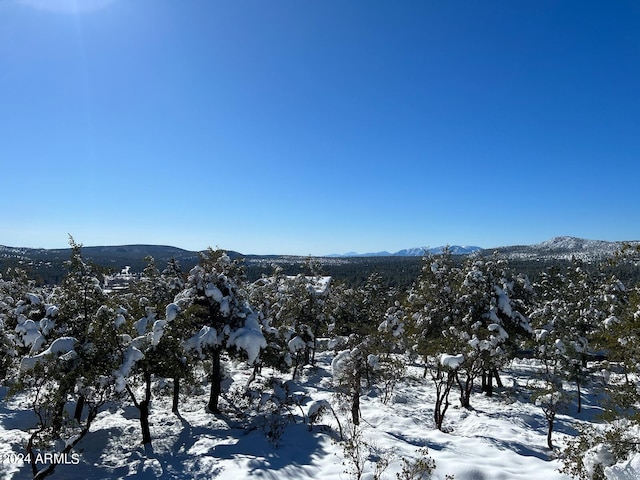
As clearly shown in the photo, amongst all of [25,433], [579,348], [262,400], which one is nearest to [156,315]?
[262,400]

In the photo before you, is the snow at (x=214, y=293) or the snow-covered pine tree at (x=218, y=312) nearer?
the snow-covered pine tree at (x=218, y=312)

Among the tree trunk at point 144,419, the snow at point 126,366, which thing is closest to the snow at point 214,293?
the snow at point 126,366

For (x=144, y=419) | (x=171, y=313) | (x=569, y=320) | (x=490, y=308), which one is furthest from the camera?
(x=569, y=320)

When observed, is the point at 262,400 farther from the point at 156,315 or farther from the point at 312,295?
the point at 312,295

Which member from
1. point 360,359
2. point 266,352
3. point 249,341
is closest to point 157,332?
point 249,341

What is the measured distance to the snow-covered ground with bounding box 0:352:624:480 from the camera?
37.7 feet

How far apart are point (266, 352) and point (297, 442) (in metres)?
5.47

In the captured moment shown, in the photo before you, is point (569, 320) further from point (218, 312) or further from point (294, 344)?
point (218, 312)

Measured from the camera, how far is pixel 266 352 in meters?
18.7

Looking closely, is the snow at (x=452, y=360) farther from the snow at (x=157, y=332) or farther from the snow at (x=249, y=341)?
the snow at (x=157, y=332)

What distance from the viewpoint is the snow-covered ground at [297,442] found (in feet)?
37.7

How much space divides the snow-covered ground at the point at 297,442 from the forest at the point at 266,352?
413mm

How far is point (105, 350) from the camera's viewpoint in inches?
452

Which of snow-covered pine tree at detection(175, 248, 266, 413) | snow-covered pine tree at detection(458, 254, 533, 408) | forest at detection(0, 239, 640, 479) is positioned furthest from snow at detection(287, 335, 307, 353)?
snow-covered pine tree at detection(458, 254, 533, 408)
